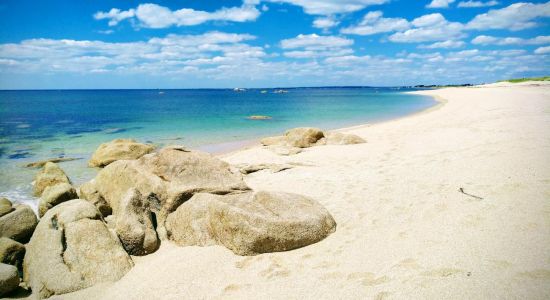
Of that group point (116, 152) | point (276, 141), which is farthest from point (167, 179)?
point (276, 141)

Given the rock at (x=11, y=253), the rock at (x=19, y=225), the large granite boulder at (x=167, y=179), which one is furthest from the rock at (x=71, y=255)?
the large granite boulder at (x=167, y=179)

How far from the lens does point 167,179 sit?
7.51 m

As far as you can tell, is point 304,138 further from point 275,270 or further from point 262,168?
point 275,270

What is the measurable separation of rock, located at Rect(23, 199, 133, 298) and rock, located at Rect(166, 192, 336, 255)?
121 centimetres

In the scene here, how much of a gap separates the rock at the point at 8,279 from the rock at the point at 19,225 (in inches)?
70.6

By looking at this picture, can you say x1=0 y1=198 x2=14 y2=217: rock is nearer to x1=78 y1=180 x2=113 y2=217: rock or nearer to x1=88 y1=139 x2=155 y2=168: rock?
x1=78 y1=180 x2=113 y2=217: rock

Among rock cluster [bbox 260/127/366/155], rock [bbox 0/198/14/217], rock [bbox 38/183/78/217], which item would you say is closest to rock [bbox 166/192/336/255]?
rock [bbox 38/183/78/217]

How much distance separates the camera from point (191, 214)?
6.40m

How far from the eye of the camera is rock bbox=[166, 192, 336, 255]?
17.9 ft

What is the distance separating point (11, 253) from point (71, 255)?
1.34 meters

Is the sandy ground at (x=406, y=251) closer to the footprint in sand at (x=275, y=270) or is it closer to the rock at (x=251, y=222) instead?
the footprint in sand at (x=275, y=270)

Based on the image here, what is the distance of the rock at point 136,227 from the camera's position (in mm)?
6145

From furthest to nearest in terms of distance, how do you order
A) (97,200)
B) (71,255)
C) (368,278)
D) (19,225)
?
(97,200)
(19,225)
(71,255)
(368,278)

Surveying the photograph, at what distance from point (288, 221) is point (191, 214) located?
6.64 ft
